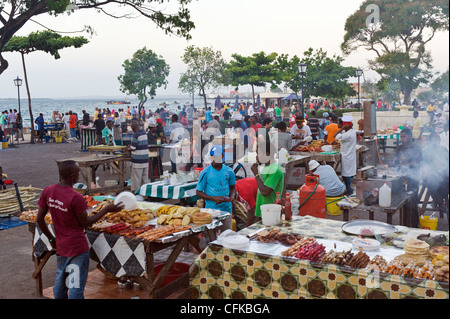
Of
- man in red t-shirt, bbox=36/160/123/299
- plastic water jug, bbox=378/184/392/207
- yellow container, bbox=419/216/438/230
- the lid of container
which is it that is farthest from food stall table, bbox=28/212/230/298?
yellow container, bbox=419/216/438/230

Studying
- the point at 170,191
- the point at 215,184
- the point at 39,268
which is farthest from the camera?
the point at 170,191

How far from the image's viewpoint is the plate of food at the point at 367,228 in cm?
448

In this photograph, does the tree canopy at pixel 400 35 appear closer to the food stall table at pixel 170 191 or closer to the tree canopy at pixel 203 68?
the tree canopy at pixel 203 68

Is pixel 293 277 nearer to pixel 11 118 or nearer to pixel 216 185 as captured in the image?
pixel 216 185

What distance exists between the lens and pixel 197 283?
4410 millimetres

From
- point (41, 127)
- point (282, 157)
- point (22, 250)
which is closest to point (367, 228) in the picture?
point (282, 157)

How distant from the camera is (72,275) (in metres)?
4.46

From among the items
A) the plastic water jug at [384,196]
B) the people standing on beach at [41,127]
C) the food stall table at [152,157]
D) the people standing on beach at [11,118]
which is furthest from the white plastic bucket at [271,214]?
the people standing on beach at [11,118]

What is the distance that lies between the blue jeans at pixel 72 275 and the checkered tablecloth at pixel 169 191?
3518 mm

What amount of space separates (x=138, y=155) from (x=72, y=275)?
6.28 metres

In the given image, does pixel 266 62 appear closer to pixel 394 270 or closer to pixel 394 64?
pixel 394 64

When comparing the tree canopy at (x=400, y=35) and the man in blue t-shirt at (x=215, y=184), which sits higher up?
the tree canopy at (x=400, y=35)

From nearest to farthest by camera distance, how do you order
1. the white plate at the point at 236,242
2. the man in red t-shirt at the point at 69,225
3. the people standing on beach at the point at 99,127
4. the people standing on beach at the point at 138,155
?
the white plate at the point at 236,242 < the man in red t-shirt at the point at 69,225 < the people standing on beach at the point at 138,155 < the people standing on beach at the point at 99,127

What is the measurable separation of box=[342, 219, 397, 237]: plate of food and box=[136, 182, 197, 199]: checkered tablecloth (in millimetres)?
3861
